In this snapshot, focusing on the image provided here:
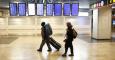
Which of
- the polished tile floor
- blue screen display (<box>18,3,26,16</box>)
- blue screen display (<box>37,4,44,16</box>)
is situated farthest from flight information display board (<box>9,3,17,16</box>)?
the polished tile floor

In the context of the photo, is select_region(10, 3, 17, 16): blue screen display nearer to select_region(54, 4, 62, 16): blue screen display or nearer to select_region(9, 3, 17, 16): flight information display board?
select_region(9, 3, 17, 16): flight information display board

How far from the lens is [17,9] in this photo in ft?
70.3

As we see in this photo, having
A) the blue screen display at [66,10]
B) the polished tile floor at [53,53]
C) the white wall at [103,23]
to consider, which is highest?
the blue screen display at [66,10]

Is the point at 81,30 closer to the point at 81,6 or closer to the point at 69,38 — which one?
the point at 81,6

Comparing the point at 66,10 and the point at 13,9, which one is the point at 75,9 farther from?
the point at 13,9

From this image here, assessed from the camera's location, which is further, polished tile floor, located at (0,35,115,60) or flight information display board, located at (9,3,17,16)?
flight information display board, located at (9,3,17,16)

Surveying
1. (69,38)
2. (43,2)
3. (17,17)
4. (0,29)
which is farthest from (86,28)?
(69,38)

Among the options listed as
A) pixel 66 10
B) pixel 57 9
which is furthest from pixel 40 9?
pixel 66 10

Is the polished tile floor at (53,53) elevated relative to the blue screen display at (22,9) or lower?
lower

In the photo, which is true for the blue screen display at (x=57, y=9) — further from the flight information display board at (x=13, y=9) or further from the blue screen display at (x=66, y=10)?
the flight information display board at (x=13, y=9)

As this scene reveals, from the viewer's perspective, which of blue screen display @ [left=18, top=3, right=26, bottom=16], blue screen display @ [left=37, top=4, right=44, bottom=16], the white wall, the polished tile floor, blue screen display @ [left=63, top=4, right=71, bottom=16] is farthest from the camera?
blue screen display @ [left=63, top=4, right=71, bottom=16]

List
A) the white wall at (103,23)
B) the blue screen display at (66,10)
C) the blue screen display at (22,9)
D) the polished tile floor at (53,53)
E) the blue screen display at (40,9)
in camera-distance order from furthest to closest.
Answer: the blue screen display at (66,10), the blue screen display at (22,9), the blue screen display at (40,9), the white wall at (103,23), the polished tile floor at (53,53)

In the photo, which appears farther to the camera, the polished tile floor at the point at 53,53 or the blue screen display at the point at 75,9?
the blue screen display at the point at 75,9

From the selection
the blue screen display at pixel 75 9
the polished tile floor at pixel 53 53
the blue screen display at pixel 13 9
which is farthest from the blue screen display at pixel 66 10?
the polished tile floor at pixel 53 53
